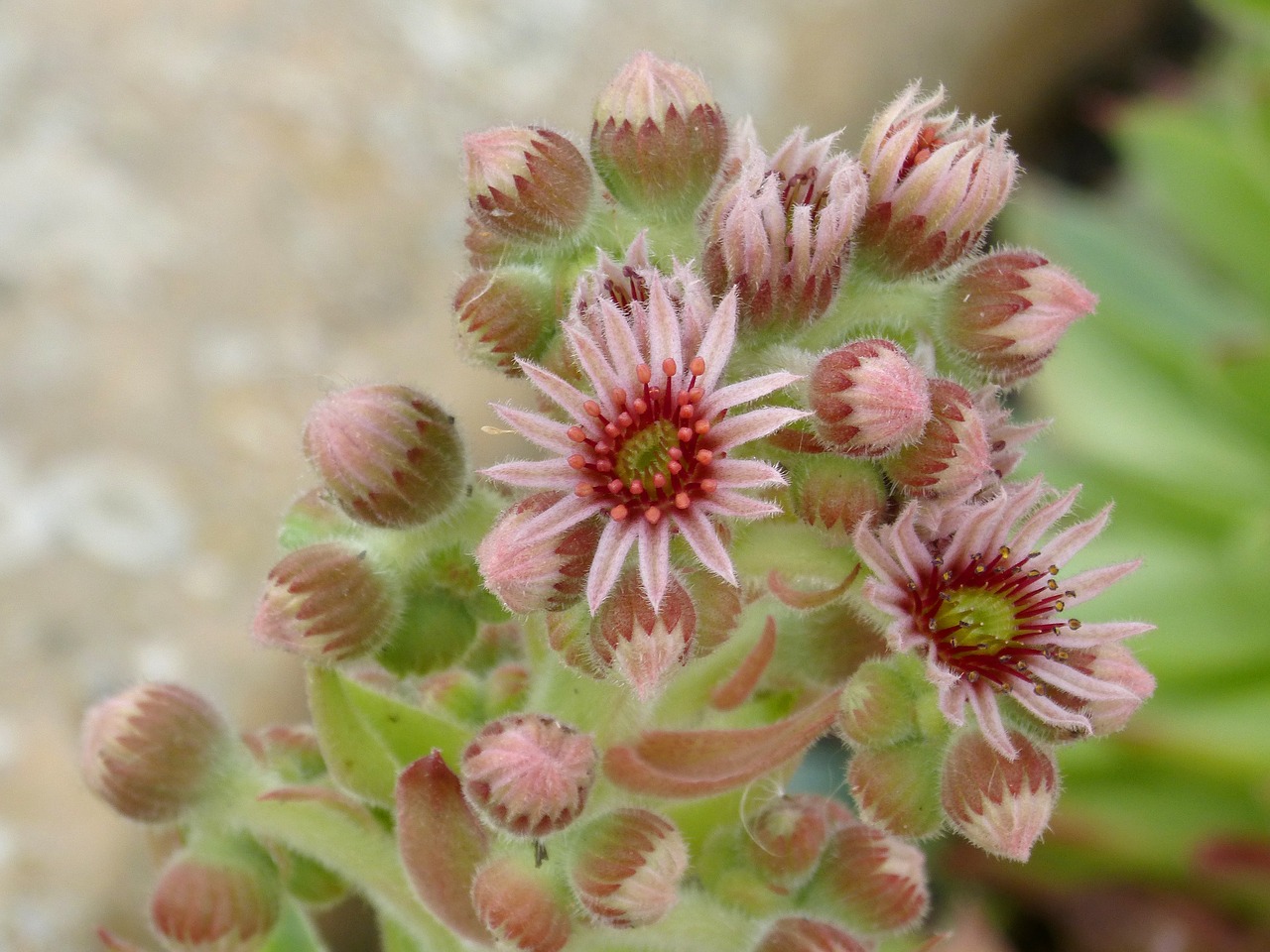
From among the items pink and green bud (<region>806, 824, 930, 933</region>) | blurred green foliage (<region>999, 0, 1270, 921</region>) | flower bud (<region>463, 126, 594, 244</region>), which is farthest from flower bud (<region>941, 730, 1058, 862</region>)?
blurred green foliage (<region>999, 0, 1270, 921</region>)

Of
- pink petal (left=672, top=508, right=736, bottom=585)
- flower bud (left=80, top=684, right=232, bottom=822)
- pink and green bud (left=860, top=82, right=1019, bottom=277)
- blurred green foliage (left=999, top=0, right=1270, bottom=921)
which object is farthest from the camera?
blurred green foliage (left=999, top=0, right=1270, bottom=921)

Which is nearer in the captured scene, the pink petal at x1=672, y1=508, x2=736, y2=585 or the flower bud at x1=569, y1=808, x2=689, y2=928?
the pink petal at x1=672, y1=508, x2=736, y2=585

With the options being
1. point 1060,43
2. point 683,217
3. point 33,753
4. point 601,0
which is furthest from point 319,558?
point 1060,43

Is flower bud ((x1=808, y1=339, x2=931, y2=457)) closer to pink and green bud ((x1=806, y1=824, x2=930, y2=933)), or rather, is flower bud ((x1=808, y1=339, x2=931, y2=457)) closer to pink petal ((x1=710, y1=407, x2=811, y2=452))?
pink petal ((x1=710, y1=407, x2=811, y2=452))

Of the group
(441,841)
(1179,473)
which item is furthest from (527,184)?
(1179,473)

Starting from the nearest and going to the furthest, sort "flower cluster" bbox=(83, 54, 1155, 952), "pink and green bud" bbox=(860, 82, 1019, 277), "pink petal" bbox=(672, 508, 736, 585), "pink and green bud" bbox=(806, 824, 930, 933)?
"pink petal" bbox=(672, 508, 736, 585), "flower cluster" bbox=(83, 54, 1155, 952), "pink and green bud" bbox=(860, 82, 1019, 277), "pink and green bud" bbox=(806, 824, 930, 933)

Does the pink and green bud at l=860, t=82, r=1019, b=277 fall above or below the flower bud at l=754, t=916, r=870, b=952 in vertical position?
above

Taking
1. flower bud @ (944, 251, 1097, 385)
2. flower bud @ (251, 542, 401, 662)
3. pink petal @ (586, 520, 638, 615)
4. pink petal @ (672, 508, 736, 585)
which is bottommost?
flower bud @ (251, 542, 401, 662)

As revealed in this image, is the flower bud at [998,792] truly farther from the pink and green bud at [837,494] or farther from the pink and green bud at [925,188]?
the pink and green bud at [925,188]
